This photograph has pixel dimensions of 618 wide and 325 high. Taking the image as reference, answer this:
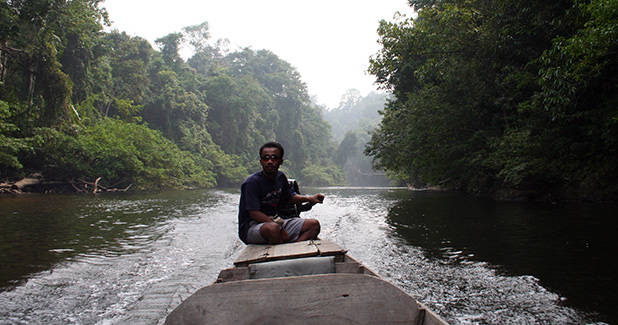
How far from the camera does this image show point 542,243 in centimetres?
628

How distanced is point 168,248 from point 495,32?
932cm

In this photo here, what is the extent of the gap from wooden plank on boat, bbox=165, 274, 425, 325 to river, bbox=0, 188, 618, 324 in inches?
63.8

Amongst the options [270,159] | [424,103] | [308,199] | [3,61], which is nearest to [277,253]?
[270,159]

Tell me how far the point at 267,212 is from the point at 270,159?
24.0 inches

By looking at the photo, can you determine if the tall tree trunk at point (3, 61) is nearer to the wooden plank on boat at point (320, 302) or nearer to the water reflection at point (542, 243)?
the water reflection at point (542, 243)

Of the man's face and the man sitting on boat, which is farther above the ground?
the man's face

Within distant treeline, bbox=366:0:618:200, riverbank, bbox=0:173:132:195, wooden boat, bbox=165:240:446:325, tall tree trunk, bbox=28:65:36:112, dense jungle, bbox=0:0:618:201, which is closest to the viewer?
wooden boat, bbox=165:240:446:325

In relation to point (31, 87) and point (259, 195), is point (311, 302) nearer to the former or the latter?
point (259, 195)

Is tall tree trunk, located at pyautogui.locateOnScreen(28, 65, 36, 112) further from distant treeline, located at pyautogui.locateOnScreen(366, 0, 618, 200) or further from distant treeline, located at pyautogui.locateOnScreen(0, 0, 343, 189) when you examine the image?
distant treeline, located at pyautogui.locateOnScreen(366, 0, 618, 200)

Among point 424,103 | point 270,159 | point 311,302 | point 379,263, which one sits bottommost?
point 379,263

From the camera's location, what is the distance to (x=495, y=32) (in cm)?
A: 1002

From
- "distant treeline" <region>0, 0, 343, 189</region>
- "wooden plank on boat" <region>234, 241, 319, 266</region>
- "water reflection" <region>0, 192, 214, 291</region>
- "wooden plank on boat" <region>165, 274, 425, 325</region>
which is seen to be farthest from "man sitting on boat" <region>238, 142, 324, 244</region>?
"distant treeline" <region>0, 0, 343, 189</region>

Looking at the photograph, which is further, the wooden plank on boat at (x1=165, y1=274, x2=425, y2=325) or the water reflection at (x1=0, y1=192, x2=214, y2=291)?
the water reflection at (x1=0, y1=192, x2=214, y2=291)

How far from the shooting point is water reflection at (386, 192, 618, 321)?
13.5ft
